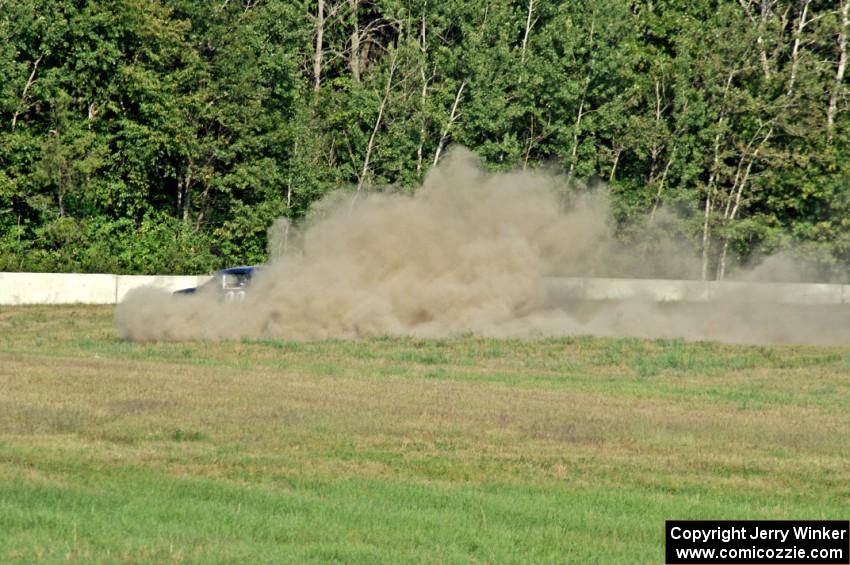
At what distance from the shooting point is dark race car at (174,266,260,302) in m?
34.1

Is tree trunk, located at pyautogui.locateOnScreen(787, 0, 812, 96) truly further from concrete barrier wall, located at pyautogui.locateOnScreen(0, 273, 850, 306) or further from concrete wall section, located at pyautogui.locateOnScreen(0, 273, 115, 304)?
concrete wall section, located at pyautogui.locateOnScreen(0, 273, 115, 304)

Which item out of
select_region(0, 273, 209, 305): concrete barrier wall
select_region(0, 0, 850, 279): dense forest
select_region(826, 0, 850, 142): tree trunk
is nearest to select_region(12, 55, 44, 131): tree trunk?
select_region(0, 0, 850, 279): dense forest

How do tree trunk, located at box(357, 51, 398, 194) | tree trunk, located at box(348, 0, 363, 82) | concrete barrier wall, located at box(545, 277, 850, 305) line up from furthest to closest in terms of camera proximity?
tree trunk, located at box(348, 0, 363, 82) < tree trunk, located at box(357, 51, 398, 194) < concrete barrier wall, located at box(545, 277, 850, 305)

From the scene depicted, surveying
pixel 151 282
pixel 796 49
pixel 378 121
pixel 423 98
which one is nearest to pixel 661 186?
pixel 796 49

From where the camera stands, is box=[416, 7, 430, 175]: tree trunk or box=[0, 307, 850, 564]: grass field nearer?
box=[0, 307, 850, 564]: grass field

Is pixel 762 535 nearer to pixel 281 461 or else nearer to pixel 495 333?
pixel 281 461

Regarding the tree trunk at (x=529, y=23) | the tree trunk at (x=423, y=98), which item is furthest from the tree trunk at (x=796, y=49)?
the tree trunk at (x=423, y=98)

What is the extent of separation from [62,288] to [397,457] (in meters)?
31.4

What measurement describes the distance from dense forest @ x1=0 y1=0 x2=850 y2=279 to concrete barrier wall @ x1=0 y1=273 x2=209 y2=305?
321cm

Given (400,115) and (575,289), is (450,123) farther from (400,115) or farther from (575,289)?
(575,289)

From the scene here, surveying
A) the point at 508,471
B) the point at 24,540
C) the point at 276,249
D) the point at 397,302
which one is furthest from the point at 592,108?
the point at 24,540

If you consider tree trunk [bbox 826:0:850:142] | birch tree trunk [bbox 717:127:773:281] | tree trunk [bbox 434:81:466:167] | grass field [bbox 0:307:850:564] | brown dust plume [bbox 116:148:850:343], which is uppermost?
tree trunk [bbox 826:0:850:142]

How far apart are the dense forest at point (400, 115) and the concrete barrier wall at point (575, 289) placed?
314 cm

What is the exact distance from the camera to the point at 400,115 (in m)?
52.9
